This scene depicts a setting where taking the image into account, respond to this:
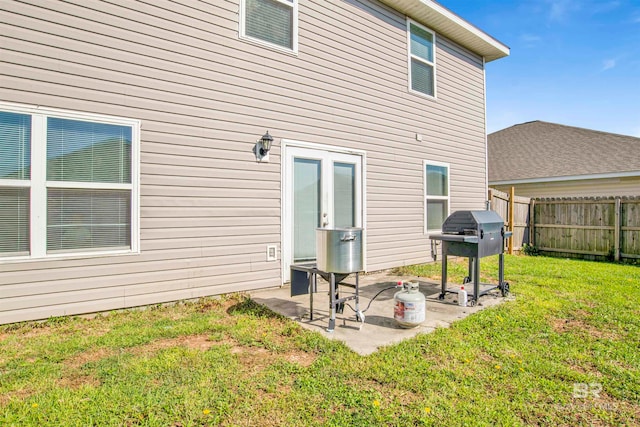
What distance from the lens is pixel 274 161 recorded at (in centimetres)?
507

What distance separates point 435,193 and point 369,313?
4.46 meters

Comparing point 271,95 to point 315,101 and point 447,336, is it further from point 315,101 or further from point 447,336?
point 447,336

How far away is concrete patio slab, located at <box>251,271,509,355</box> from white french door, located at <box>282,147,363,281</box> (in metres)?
0.72

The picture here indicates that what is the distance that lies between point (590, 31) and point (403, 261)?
9384 millimetres

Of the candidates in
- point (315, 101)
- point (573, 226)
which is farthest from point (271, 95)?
point (573, 226)

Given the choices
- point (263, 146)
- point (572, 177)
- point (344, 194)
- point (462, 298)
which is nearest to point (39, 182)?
point (263, 146)

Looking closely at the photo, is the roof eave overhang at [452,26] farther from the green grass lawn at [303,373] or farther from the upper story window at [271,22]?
the green grass lawn at [303,373]

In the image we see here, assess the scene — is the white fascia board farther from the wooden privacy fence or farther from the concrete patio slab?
the concrete patio slab

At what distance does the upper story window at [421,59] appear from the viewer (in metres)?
7.20

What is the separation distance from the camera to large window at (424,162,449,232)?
7465 millimetres

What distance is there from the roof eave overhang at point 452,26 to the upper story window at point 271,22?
2.31 metres

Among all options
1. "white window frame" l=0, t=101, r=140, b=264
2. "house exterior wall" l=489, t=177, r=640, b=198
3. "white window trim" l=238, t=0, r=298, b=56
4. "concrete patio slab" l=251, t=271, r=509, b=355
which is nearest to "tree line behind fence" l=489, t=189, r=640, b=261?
"house exterior wall" l=489, t=177, r=640, b=198

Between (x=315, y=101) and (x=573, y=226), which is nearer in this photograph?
(x=315, y=101)

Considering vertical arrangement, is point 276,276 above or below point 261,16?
below
